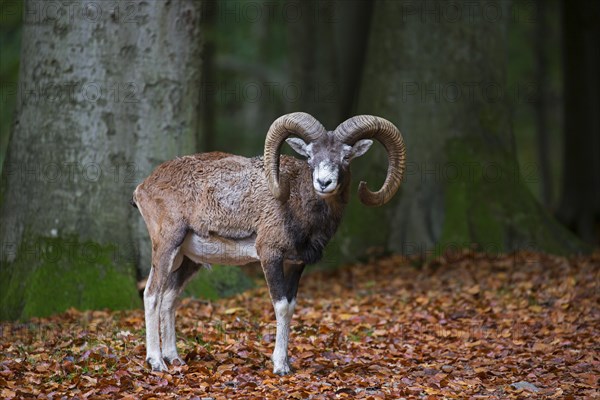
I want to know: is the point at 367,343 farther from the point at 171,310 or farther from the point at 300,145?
the point at 300,145

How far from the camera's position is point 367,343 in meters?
10.7

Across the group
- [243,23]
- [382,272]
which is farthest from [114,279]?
[243,23]

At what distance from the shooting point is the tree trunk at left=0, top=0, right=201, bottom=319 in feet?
40.1

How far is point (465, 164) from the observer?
51.8 feet

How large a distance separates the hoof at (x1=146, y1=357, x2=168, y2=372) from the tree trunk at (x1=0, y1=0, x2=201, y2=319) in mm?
3086

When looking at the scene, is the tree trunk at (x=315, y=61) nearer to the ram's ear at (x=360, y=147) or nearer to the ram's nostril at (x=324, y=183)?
the ram's ear at (x=360, y=147)

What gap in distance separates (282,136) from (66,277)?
4.58m

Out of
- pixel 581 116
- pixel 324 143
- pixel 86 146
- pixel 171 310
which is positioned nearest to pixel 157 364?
pixel 171 310

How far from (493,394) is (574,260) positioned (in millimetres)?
6892

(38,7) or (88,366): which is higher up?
(38,7)

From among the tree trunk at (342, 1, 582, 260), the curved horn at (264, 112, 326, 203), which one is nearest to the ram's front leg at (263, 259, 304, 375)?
the curved horn at (264, 112, 326, 203)

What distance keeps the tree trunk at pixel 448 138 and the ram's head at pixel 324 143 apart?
658cm

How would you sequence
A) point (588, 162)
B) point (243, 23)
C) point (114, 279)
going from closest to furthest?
point (114, 279), point (588, 162), point (243, 23)

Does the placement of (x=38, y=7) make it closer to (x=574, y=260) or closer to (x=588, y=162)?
(x=574, y=260)
